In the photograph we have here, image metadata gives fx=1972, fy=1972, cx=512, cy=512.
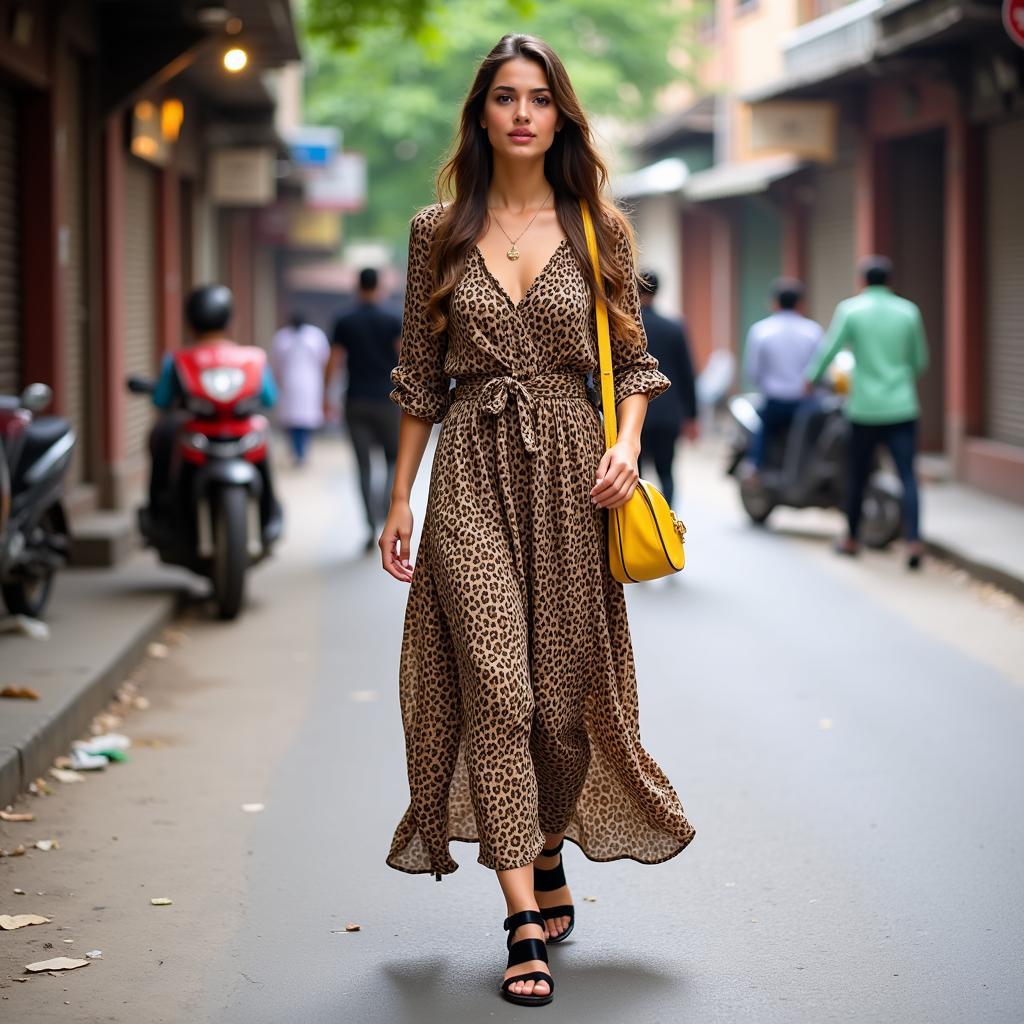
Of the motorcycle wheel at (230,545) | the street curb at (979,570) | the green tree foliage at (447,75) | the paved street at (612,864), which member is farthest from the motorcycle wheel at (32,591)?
the green tree foliage at (447,75)

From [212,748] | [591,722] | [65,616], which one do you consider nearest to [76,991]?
[591,722]

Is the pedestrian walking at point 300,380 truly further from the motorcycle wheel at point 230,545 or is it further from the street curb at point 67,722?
the street curb at point 67,722

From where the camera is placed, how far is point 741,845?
5867mm

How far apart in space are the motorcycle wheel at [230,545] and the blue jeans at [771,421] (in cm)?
565

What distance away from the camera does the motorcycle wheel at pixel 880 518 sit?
43.8 ft

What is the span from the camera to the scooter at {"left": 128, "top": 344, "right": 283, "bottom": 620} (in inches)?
410

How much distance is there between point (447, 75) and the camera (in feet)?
131

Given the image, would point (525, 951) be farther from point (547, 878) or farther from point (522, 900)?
point (547, 878)

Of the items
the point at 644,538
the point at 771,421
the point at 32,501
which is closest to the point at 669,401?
the point at 771,421

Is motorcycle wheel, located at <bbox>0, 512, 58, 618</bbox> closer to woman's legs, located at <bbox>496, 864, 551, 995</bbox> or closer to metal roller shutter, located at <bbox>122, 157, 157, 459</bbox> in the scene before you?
woman's legs, located at <bbox>496, 864, 551, 995</bbox>

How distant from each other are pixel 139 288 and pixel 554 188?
1334 centimetres

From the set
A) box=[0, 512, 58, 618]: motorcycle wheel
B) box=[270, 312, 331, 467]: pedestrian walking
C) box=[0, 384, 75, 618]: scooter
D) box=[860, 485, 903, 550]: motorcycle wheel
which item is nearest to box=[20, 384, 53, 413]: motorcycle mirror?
box=[0, 384, 75, 618]: scooter

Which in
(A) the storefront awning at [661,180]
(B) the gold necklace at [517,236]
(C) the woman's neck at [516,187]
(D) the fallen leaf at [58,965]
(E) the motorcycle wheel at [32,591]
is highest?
(A) the storefront awning at [661,180]

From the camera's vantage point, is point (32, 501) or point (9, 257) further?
point (9, 257)
